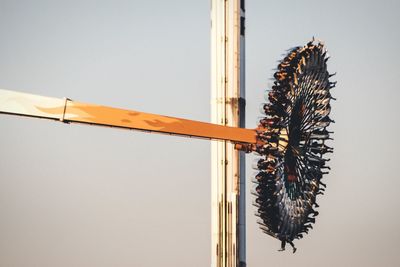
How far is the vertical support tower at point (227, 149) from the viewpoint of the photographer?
42.1 ft

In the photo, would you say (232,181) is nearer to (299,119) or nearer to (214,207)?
(214,207)

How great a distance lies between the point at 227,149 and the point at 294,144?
2762mm

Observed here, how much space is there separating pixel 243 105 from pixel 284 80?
3.58 m

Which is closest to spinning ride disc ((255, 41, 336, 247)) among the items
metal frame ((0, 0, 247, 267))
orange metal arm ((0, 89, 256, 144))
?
orange metal arm ((0, 89, 256, 144))

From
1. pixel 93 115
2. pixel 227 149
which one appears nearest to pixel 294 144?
pixel 227 149

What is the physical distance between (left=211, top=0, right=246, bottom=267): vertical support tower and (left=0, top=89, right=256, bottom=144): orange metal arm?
5.15m

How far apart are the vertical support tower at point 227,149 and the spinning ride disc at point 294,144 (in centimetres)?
263

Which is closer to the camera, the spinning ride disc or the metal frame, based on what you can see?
the spinning ride disc

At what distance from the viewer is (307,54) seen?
1034cm

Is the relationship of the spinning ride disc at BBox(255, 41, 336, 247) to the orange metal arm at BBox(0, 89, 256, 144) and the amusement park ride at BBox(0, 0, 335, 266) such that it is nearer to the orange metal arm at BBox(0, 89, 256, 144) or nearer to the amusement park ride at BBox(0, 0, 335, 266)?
the amusement park ride at BBox(0, 0, 335, 266)

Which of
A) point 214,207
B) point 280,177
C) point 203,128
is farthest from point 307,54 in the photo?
point 214,207

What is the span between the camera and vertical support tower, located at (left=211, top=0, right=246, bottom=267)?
42.1 ft

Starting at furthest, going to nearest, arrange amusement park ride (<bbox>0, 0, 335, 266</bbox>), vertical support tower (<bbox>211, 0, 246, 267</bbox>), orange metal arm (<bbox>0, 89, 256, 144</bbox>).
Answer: vertical support tower (<bbox>211, 0, 246, 267</bbox>), amusement park ride (<bbox>0, 0, 335, 266</bbox>), orange metal arm (<bbox>0, 89, 256, 144</bbox>)

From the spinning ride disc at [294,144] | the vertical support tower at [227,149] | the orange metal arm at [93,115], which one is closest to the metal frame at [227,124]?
the vertical support tower at [227,149]
